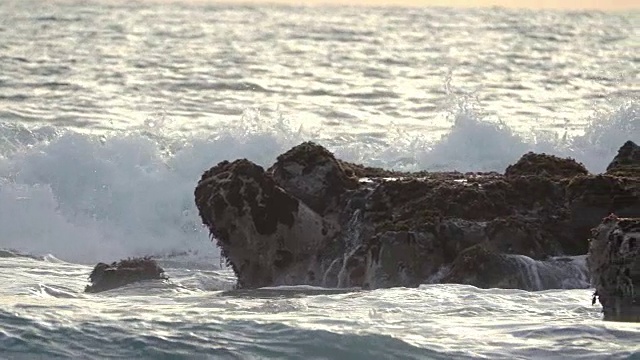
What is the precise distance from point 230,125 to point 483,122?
4.21 meters

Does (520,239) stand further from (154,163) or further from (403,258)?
(154,163)

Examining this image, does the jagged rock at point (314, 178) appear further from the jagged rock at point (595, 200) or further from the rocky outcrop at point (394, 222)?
the jagged rock at point (595, 200)

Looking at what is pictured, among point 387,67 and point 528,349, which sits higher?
point 387,67

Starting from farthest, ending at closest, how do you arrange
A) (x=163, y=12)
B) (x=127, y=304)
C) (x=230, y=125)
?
(x=163, y=12)
(x=230, y=125)
(x=127, y=304)

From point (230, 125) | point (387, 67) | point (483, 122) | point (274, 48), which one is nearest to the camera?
point (483, 122)

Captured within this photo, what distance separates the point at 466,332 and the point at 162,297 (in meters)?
2.98

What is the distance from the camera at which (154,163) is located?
21625 millimetres

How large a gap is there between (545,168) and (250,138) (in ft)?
30.7

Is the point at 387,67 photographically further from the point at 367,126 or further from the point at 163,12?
the point at 163,12

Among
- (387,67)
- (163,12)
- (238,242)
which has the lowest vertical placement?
(238,242)

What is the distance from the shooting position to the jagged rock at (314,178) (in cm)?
1270

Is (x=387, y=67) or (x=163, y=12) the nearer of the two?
(x=387, y=67)

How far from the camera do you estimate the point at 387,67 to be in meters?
37.1

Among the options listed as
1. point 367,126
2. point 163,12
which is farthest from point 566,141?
point 163,12
